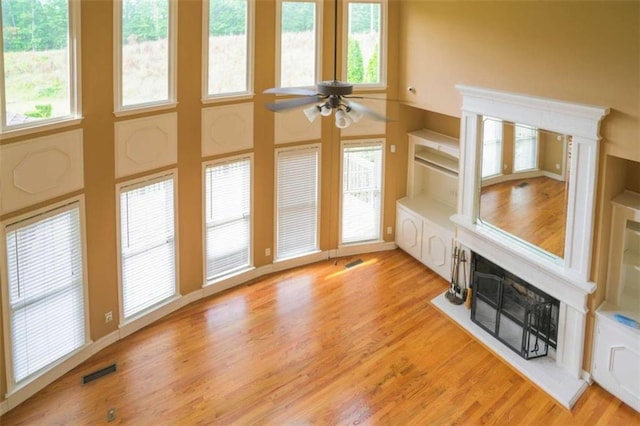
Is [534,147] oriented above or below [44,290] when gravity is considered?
above

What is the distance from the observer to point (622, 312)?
588cm

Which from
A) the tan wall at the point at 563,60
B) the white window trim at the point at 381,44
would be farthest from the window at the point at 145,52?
the tan wall at the point at 563,60

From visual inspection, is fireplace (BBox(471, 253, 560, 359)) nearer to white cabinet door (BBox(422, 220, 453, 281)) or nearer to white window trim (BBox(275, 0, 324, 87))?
white cabinet door (BBox(422, 220, 453, 281))

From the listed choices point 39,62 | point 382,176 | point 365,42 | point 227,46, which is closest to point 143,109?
point 39,62

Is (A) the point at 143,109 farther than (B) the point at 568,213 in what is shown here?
Yes

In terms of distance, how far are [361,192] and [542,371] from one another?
4.01 metres

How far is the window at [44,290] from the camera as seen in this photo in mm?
5605

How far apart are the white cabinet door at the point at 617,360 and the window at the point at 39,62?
6.19 meters

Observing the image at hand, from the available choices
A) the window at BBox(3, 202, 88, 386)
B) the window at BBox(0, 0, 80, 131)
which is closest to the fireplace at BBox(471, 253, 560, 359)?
the window at BBox(3, 202, 88, 386)

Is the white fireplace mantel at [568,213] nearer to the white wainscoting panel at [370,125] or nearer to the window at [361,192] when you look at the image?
the white wainscoting panel at [370,125]

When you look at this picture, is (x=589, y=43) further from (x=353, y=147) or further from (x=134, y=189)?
(x=134, y=189)

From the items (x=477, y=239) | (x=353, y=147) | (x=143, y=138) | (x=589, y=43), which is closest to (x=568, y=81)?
(x=589, y=43)

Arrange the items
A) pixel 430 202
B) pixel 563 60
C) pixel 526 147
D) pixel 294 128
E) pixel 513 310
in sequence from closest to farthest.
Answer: pixel 563 60 < pixel 526 147 < pixel 513 310 < pixel 294 128 < pixel 430 202

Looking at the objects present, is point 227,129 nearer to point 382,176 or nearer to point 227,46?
point 227,46
